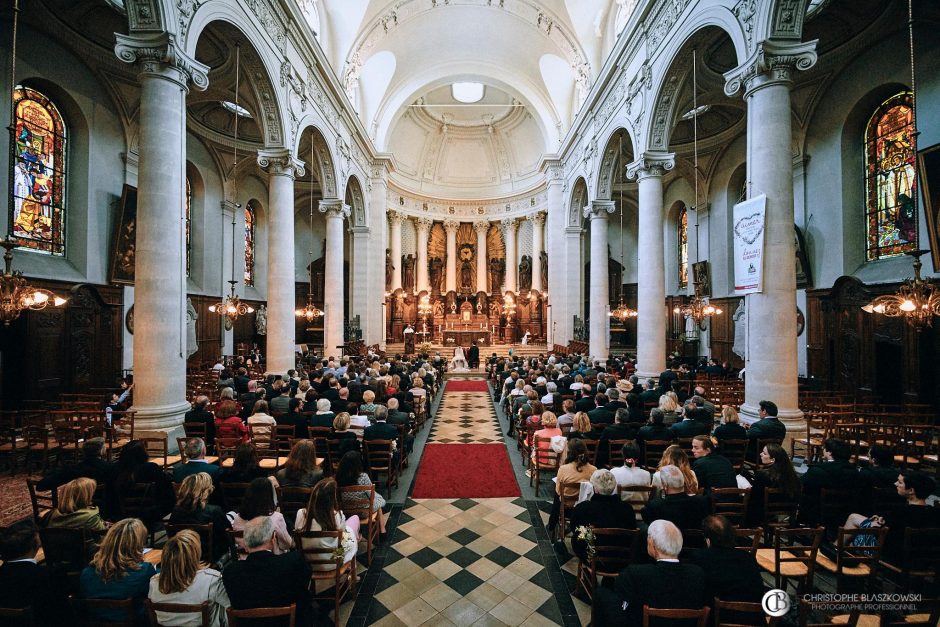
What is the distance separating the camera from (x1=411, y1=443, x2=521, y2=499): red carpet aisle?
6180 millimetres

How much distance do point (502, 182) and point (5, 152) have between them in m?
24.6

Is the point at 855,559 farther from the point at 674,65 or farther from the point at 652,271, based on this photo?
the point at 674,65

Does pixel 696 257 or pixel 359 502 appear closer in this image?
pixel 359 502

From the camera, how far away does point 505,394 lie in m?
11.5

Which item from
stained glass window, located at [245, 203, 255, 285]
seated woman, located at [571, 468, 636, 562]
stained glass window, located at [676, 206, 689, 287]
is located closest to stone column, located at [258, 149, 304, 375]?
stained glass window, located at [245, 203, 255, 285]

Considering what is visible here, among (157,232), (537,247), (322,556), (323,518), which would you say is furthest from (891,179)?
(537,247)

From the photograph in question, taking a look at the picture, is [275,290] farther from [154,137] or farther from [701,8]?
[701,8]

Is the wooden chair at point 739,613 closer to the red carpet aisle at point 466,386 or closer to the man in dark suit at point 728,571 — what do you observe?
the man in dark suit at point 728,571

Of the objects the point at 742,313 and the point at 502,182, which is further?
the point at 502,182

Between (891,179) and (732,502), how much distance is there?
1191 cm

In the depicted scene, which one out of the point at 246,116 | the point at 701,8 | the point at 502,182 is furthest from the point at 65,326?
the point at 502,182

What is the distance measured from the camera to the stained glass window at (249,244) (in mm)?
20328

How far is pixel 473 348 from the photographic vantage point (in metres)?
19.8

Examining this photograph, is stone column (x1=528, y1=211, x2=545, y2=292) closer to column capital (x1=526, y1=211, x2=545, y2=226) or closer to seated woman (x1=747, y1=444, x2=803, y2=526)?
column capital (x1=526, y1=211, x2=545, y2=226)
